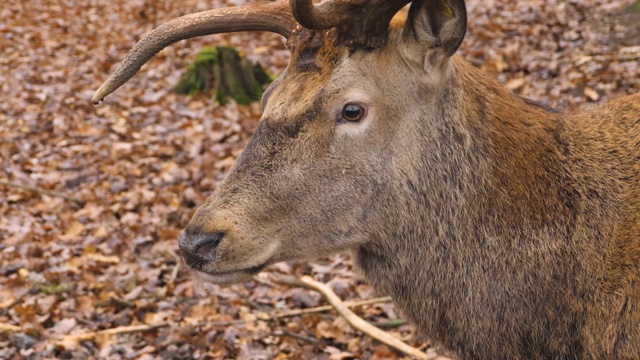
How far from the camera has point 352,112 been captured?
3293 mm

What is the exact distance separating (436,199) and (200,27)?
156cm

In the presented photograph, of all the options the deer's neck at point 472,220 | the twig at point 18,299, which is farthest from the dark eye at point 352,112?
the twig at point 18,299

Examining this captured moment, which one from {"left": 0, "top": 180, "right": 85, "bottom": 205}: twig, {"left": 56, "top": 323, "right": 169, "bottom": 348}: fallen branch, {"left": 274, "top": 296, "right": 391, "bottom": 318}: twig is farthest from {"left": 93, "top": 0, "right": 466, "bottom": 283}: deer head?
{"left": 0, "top": 180, "right": 85, "bottom": 205}: twig

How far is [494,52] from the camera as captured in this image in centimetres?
1032

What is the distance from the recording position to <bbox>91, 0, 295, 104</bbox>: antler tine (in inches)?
145

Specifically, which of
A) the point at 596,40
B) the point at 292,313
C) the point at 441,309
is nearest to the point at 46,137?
the point at 292,313

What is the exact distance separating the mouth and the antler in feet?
3.79

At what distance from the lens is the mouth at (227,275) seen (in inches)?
129

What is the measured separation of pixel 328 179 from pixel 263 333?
8.56 feet

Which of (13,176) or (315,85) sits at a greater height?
(315,85)

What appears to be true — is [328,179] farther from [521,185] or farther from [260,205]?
[521,185]

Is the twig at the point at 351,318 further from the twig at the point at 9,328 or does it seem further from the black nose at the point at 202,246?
the black nose at the point at 202,246

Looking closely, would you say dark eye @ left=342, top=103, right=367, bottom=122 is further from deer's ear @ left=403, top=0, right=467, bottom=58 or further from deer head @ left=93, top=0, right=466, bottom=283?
deer's ear @ left=403, top=0, right=467, bottom=58

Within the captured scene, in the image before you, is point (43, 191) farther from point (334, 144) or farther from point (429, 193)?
point (429, 193)
